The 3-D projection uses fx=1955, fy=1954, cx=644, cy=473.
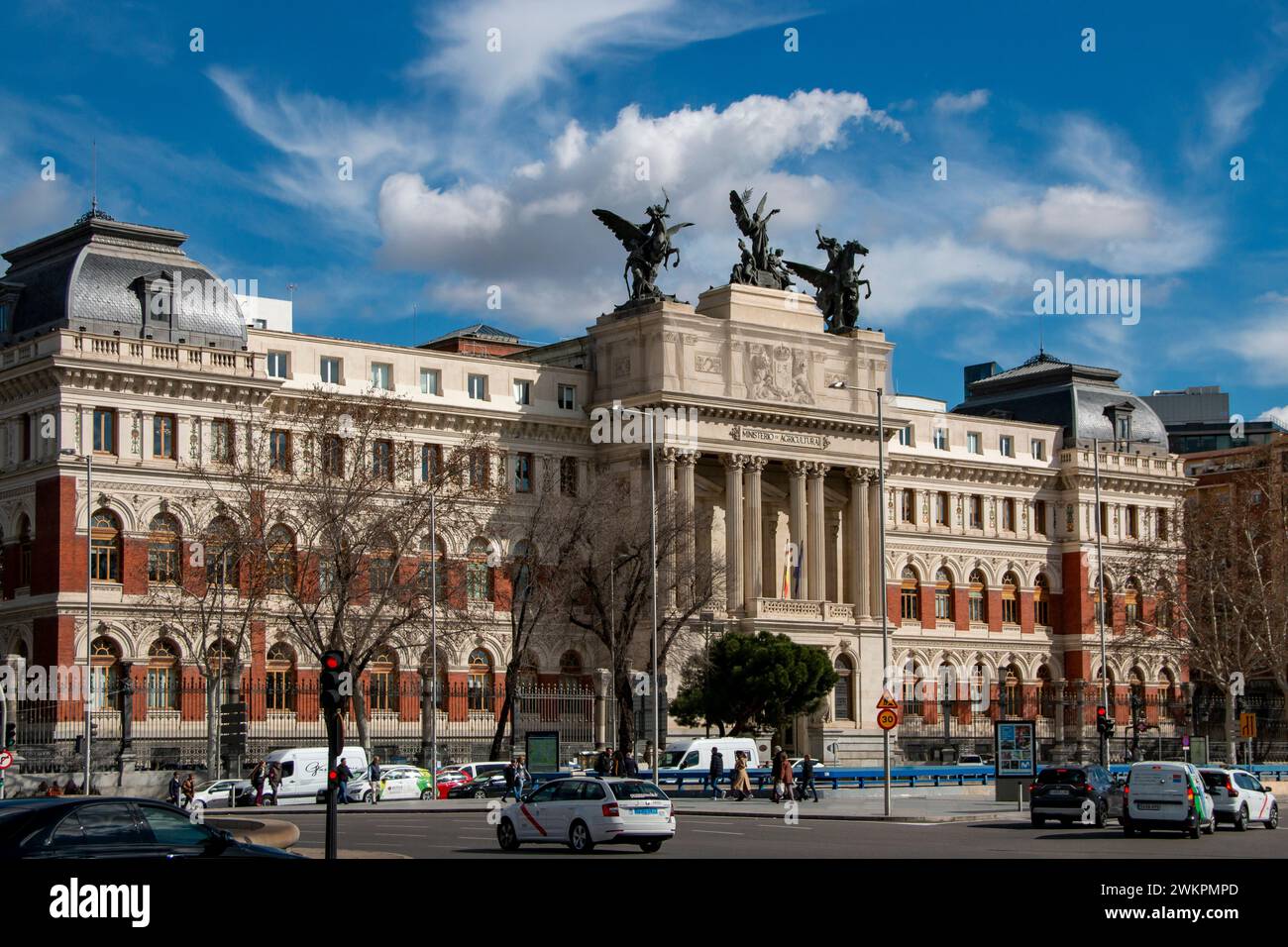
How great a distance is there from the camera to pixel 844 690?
309ft

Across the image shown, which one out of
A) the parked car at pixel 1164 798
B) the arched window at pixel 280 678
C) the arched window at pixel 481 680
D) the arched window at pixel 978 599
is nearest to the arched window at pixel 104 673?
the arched window at pixel 280 678

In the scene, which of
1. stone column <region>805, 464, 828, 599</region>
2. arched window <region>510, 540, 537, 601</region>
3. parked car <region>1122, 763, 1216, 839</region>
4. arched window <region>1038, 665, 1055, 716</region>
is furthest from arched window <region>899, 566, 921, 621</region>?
parked car <region>1122, 763, 1216, 839</region>

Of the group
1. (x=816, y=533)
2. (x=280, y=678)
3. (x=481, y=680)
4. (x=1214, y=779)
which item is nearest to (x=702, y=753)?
(x=481, y=680)

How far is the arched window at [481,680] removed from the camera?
87.2m

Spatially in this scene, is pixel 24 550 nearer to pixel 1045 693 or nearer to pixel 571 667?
pixel 571 667

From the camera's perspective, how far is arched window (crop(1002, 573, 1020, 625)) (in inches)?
4459

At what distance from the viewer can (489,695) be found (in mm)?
87875

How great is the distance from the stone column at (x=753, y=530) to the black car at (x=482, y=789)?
26077 millimetres

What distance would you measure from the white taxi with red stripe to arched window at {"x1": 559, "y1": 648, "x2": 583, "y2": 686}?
51149mm

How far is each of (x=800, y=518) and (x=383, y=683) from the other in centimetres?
2167

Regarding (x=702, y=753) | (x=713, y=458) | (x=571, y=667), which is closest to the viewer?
(x=702, y=753)

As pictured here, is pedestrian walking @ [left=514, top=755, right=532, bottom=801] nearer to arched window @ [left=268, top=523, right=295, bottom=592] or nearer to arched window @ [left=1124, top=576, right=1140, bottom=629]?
arched window @ [left=268, top=523, right=295, bottom=592]

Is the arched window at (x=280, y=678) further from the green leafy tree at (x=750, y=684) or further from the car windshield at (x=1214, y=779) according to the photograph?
the car windshield at (x=1214, y=779)
